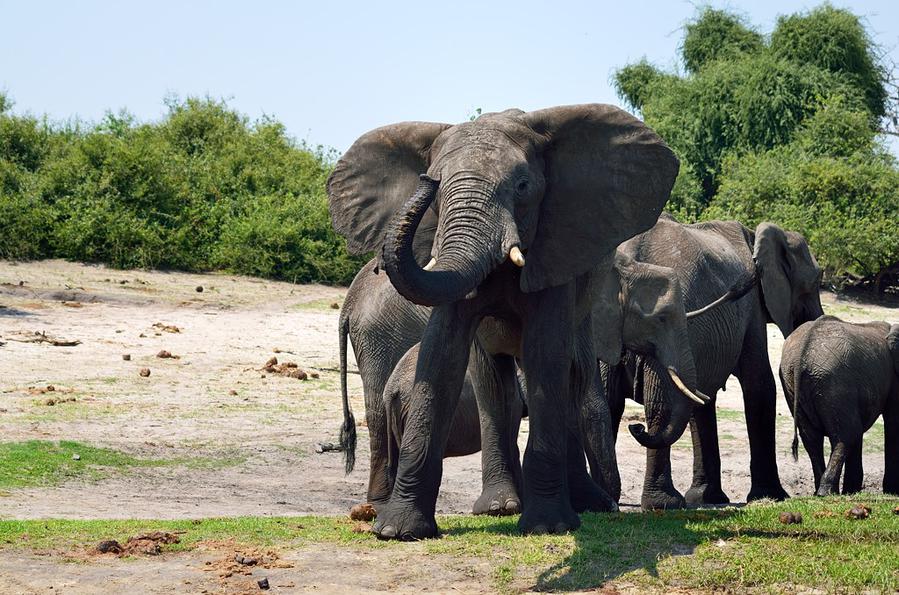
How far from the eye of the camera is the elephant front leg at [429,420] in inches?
253

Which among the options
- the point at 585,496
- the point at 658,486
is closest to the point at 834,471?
the point at 658,486

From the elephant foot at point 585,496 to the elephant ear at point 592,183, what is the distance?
4.41 feet

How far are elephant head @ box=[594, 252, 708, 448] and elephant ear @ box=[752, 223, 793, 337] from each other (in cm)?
266

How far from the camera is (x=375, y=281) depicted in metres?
8.94

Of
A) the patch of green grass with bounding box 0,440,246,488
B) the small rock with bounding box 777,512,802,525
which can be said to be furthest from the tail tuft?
the small rock with bounding box 777,512,802,525

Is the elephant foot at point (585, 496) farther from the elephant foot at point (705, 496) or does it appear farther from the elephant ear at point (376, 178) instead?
the elephant foot at point (705, 496)

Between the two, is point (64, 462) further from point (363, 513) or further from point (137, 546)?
point (137, 546)

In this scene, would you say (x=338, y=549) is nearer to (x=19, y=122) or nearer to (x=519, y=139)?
(x=519, y=139)

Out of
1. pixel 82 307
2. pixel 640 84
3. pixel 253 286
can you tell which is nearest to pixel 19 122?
pixel 253 286

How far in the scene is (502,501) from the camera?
7.77 metres

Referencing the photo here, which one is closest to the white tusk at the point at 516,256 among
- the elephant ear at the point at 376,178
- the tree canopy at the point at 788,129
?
the elephant ear at the point at 376,178

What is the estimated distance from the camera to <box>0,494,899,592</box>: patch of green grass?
567 centimetres

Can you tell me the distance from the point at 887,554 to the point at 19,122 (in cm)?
1891

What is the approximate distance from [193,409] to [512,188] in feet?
22.1
